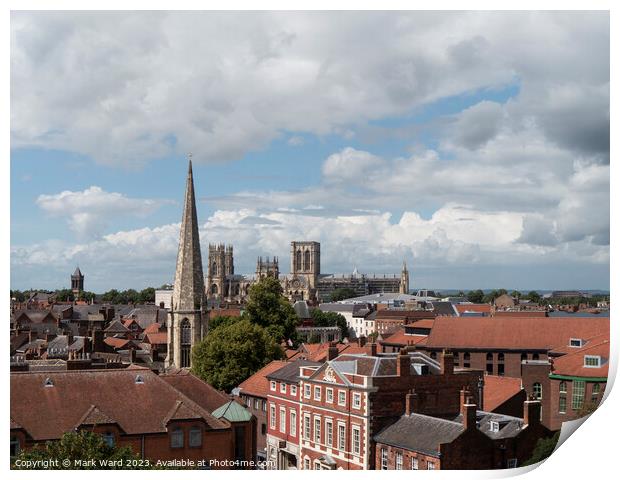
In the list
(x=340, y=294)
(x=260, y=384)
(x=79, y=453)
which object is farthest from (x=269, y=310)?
(x=340, y=294)

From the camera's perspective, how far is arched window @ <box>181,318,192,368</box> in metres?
41.3

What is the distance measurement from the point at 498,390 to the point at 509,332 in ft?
44.0

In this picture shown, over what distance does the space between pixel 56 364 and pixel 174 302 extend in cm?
1319

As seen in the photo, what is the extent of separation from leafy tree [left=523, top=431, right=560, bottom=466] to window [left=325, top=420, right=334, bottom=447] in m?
5.72

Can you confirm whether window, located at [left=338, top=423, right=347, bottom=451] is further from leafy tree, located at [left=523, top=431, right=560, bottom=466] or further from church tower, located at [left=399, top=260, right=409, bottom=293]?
church tower, located at [left=399, top=260, right=409, bottom=293]

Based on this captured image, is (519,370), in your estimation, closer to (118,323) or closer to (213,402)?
(213,402)

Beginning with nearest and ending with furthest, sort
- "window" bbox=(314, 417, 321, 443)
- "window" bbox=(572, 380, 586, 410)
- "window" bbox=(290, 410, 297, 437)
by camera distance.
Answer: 1. "window" bbox=(314, 417, 321, 443)
2. "window" bbox=(572, 380, 586, 410)
3. "window" bbox=(290, 410, 297, 437)

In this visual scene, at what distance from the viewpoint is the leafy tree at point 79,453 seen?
17000 mm

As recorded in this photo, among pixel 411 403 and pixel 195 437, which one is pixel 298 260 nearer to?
pixel 411 403

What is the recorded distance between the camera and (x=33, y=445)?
1894cm

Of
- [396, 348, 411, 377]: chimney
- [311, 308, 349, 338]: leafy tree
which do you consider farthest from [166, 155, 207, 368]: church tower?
[311, 308, 349, 338]: leafy tree

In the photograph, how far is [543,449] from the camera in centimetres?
2031

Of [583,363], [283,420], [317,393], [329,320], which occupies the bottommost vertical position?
[329,320]
